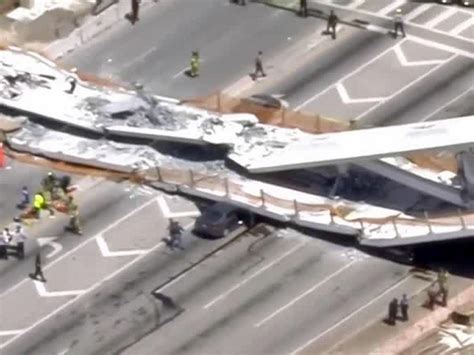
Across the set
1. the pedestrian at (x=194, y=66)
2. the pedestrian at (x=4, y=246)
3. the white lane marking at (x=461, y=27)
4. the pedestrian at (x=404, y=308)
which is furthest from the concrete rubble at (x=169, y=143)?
the white lane marking at (x=461, y=27)

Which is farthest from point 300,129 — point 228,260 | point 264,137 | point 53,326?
point 53,326

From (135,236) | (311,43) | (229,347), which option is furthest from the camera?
(311,43)

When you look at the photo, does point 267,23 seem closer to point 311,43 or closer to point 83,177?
point 311,43

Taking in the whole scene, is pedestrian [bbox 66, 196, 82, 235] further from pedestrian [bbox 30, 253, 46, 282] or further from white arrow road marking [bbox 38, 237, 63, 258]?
pedestrian [bbox 30, 253, 46, 282]

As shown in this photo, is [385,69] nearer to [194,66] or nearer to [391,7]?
[391,7]

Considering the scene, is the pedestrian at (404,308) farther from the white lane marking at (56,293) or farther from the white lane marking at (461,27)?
the white lane marking at (461,27)

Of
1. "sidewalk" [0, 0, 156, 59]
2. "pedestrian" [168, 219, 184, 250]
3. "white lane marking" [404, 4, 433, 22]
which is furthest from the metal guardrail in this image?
"pedestrian" [168, 219, 184, 250]
